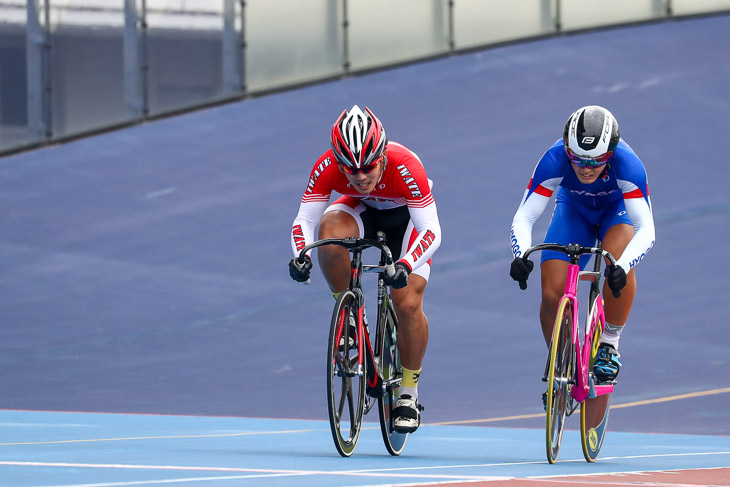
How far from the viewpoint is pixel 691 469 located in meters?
4.40

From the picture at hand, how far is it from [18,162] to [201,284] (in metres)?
5.24

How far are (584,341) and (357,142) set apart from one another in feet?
3.90

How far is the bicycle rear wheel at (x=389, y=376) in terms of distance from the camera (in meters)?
4.84

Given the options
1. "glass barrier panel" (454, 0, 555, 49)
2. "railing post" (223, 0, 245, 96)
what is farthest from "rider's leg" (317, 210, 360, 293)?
"glass barrier panel" (454, 0, 555, 49)

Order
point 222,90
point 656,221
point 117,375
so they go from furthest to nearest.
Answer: point 222,90 < point 656,221 < point 117,375

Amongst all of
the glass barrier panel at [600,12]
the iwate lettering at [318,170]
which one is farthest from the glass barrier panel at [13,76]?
the iwate lettering at [318,170]

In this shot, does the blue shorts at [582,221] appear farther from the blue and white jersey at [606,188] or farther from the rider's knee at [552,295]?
the rider's knee at [552,295]

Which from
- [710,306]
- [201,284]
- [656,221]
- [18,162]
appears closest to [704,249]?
[656,221]

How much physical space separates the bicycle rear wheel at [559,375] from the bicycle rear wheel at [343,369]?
713 mm

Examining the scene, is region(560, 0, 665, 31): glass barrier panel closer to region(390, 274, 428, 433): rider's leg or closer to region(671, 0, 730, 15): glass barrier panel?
region(671, 0, 730, 15): glass barrier panel

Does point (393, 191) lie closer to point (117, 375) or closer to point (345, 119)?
point (345, 119)

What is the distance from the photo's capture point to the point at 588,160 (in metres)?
4.71

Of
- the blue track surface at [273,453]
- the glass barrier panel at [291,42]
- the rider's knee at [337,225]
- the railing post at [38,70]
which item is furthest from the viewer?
the glass barrier panel at [291,42]

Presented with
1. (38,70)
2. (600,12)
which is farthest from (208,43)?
(600,12)
